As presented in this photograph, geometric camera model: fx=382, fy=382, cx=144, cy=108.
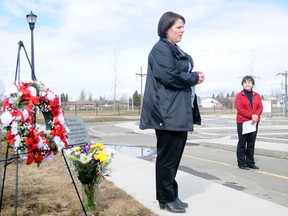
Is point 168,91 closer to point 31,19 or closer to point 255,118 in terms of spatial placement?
point 255,118

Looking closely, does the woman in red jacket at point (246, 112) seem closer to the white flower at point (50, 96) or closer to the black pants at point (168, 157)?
the black pants at point (168, 157)

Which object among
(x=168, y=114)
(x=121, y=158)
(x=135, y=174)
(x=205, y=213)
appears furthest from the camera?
(x=121, y=158)

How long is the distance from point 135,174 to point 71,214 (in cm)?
262

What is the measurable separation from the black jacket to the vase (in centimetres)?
92

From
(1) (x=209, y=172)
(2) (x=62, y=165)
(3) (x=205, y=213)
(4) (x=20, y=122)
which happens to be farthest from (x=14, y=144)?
(1) (x=209, y=172)

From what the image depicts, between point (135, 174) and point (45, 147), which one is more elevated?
point (45, 147)

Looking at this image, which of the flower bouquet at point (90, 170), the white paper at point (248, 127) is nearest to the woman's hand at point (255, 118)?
the white paper at point (248, 127)

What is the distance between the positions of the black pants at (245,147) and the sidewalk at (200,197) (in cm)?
202

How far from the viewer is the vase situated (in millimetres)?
4262

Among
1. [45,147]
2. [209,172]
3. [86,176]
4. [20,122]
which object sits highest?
[20,122]

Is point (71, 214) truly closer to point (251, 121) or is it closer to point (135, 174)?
point (135, 174)

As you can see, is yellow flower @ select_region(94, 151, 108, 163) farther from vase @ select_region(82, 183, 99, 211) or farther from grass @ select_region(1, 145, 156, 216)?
Answer: grass @ select_region(1, 145, 156, 216)

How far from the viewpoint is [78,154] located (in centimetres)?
435

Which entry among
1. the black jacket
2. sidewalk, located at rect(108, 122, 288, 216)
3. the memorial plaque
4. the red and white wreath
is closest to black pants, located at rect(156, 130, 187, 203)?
the black jacket
